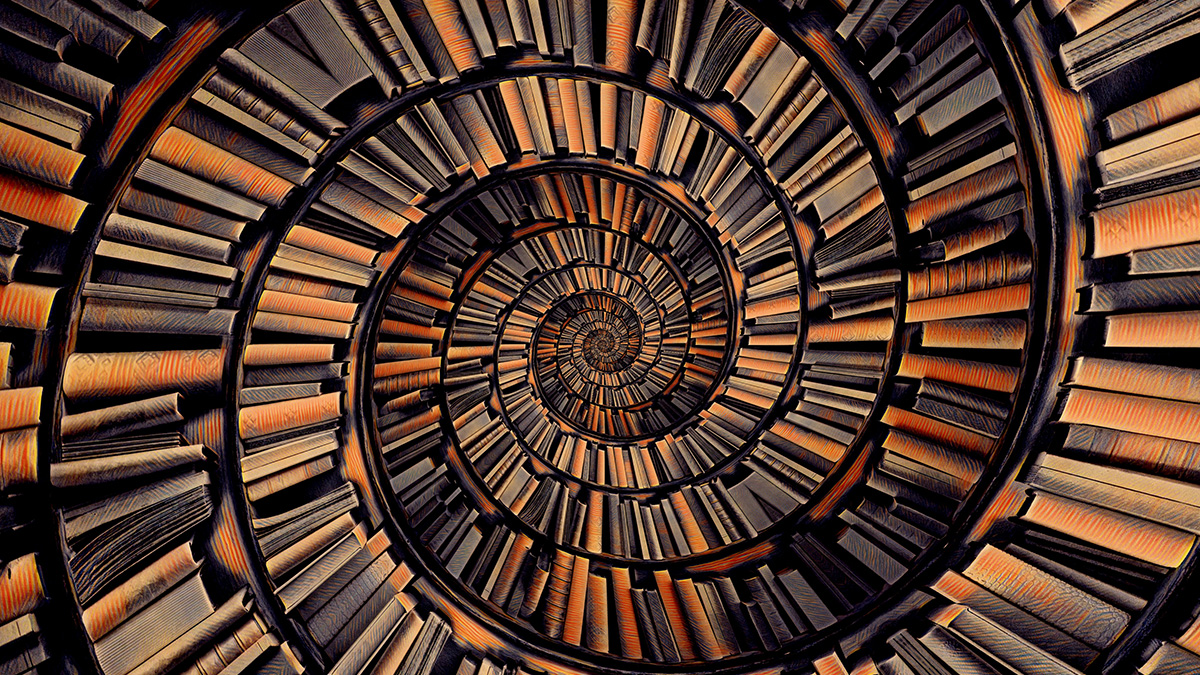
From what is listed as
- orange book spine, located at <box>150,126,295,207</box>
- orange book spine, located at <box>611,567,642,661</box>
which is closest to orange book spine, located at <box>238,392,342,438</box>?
orange book spine, located at <box>150,126,295,207</box>

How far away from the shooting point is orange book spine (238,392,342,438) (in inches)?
60.2

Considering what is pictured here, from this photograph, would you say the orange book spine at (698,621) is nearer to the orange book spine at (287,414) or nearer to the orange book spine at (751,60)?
the orange book spine at (287,414)

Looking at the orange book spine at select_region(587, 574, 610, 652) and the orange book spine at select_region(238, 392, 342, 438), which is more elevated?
the orange book spine at select_region(238, 392, 342, 438)

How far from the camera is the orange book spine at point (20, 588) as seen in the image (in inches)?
43.1

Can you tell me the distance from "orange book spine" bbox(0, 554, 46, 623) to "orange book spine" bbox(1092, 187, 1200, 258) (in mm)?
2340

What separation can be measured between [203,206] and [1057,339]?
2009mm

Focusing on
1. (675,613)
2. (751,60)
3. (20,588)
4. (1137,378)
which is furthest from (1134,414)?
(20,588)

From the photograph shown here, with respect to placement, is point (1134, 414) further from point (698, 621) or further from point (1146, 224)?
point (698, 621)

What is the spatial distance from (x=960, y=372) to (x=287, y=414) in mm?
1949

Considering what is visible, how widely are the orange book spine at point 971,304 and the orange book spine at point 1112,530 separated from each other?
1.48ft

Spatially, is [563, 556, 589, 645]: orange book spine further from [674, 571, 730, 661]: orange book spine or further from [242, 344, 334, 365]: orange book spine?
[242, 344, 334, 365]: orange book spine

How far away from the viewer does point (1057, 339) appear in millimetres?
1135

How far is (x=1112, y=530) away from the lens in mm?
1159

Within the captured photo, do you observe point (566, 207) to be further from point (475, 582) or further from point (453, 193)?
point (475, 582)
